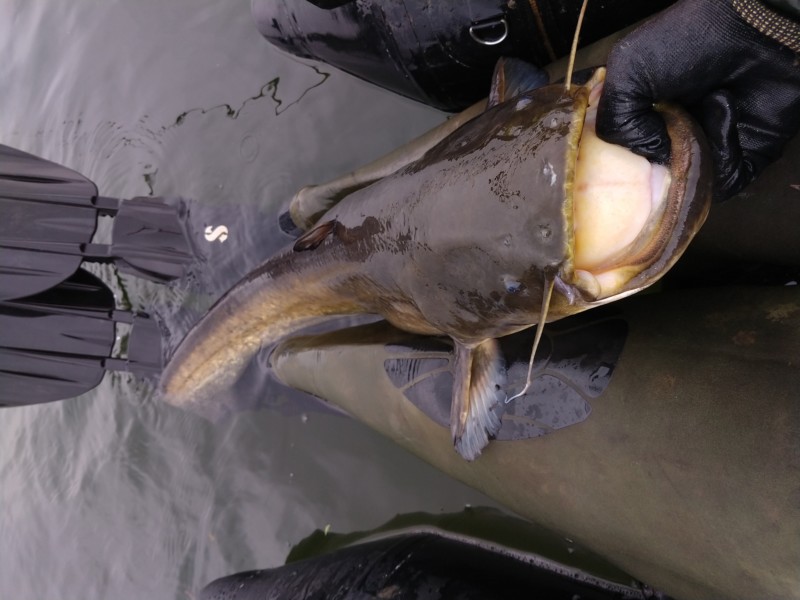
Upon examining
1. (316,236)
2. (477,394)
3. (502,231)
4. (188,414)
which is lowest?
(188,414)

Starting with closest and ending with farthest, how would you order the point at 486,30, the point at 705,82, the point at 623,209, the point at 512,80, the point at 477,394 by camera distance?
the point at 623,209, the point at 705,82, the point at 512,80, the point at 477,394, the point at 486,30

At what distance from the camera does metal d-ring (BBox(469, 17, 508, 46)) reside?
2.27 metres

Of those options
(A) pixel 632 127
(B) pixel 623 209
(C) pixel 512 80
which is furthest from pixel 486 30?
(B) pixel 623 209

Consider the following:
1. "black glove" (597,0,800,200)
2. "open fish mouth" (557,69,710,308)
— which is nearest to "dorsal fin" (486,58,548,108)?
"black glove" (597,0,800,200)

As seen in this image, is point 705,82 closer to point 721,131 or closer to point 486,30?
point 721,131

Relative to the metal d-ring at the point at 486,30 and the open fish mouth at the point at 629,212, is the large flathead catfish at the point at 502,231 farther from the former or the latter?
the metal d-ring at the point at 486,30

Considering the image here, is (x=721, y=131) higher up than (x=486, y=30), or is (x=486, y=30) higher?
(x=486, y=30)

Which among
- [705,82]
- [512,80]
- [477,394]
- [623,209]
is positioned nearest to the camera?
[623,209]

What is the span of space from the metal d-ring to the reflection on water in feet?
3.20

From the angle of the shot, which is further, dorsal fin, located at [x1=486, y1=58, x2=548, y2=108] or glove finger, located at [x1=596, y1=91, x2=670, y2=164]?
dorsal fin, located at [x1=486, y1=58, x2=548, y2=108]

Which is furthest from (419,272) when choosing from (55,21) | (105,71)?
(55,21)

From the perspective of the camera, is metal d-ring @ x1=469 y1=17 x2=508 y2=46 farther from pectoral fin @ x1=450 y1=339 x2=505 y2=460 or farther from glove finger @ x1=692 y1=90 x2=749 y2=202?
pectoral fin @ x1=450 y1=339 x2=505 y2=460

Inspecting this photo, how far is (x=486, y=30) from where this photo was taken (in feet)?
7.57

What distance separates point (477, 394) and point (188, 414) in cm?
245
